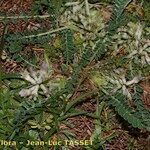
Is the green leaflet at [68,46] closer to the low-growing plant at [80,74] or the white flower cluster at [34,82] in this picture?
the low-growing plant at [80,74]

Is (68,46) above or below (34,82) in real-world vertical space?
above

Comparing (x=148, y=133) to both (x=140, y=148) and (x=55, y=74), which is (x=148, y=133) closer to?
(x=140, y=148)

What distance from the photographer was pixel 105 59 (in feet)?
9.16

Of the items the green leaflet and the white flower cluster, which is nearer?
the white flower cluster

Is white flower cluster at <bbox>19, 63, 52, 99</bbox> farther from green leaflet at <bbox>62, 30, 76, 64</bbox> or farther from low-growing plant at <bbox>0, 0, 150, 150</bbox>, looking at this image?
green leaflet at <bbox>62, 30, 76, 64</bbox>

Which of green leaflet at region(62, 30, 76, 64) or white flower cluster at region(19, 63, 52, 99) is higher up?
green leaflet at region(62, 30, 76, 64)

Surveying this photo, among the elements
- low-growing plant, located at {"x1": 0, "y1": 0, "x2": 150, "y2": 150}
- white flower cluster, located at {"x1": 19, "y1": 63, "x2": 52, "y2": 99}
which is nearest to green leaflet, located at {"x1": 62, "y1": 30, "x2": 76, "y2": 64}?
low-growing plant, located at {"x1": 0, "y1": 0, "x2": 150, "y2": 150}

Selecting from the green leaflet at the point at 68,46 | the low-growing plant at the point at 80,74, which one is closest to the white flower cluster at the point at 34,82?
the low-growing plant at the point at 80,74

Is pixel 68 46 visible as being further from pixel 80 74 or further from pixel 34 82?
pixel 34 82

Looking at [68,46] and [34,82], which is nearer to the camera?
[34,82]

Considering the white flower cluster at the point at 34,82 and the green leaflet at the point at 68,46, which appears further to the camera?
the green leaflet at the point at 68,46

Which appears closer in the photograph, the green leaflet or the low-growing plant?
the low-growing plant

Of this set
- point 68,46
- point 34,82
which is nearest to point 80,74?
point 68,46

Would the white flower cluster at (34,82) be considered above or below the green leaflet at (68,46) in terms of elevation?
below
